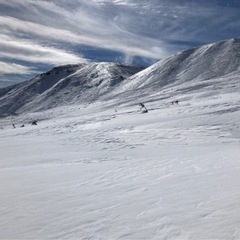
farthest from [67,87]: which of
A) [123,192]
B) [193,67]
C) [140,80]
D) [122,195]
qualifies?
[122,195]

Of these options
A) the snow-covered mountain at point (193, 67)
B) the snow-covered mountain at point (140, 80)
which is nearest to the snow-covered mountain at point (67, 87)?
the snow-covered mountain at point (140, 80)

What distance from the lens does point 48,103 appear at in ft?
397

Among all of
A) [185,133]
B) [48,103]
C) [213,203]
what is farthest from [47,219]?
[48,103]

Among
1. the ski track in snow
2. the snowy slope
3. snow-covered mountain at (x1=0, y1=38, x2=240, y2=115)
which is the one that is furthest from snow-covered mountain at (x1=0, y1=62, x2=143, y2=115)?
the ski track in snow

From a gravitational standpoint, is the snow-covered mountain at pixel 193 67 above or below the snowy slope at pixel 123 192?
above

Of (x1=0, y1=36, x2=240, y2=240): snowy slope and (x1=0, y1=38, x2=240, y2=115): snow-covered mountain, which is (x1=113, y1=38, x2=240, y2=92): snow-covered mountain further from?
(x1=0, y1=36, x2=240, y2=240): snowy slope

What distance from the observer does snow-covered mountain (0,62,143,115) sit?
119000 mm

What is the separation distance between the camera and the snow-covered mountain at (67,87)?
11900 centimetres

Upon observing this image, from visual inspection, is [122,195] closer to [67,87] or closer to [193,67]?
[193,67]

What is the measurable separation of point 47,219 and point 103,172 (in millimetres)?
3504

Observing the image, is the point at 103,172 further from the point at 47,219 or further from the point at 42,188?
the point at 47,219

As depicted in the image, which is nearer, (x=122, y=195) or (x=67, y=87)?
(x=122, y=195)

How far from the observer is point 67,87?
14062cm

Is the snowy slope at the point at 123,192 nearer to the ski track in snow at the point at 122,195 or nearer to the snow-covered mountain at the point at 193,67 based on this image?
the ski track in snow at the point at 122,195
